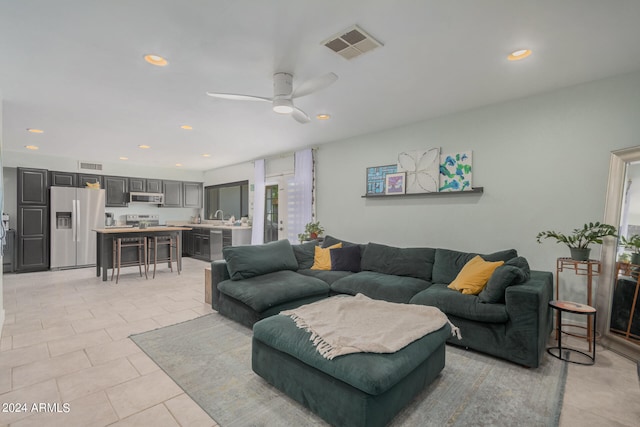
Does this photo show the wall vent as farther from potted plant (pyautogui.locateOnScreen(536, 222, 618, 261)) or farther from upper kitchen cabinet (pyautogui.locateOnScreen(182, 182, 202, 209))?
potted plant (pyautogui.locateOnScreen(536, 222, 618, 261))

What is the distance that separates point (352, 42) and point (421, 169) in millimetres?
2309

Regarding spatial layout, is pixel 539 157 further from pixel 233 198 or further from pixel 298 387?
pixel 233 198

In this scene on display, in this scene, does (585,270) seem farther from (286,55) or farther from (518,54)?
(286,55)

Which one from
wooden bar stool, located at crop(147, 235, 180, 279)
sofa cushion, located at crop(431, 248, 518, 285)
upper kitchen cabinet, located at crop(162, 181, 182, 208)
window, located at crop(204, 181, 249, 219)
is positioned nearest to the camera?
sofa cushion, located at crop(431, 248, 518, 285)

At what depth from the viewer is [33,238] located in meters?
6.09

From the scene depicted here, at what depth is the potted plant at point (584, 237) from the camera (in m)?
→ 2.69

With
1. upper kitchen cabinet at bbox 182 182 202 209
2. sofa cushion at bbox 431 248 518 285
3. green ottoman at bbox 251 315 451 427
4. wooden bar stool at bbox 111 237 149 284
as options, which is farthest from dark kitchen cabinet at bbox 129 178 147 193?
sofa cushion at bbox 431 248 518 285

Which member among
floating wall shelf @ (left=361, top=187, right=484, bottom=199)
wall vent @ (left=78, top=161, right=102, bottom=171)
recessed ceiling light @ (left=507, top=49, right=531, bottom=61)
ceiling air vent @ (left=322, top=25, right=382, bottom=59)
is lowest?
floating wall shelf @ (left=361, top=187, right=484, bottom=199)

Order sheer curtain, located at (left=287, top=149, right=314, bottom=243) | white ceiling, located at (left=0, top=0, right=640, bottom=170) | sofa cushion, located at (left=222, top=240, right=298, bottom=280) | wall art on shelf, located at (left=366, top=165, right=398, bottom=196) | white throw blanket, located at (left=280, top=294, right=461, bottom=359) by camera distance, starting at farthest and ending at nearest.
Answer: sheer curtain, located at (left=287, top=149, right=314, bottom=243) < wall art on shelf, located at (left=366, top=165, right=398, bottom=196) < sofa cushion, located at (left=222, top=240, right=298, bottom=280) < white ceiling, located at (left=0, top=0, right=640, bottom=170) < white throw blanket, located at (left=280, top=294, right=461, bottom=359)

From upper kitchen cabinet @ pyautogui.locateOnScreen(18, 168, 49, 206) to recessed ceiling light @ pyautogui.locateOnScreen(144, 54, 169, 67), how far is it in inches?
221

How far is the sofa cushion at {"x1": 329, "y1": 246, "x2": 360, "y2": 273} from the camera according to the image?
13.5ft

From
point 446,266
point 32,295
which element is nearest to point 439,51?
point 446,266

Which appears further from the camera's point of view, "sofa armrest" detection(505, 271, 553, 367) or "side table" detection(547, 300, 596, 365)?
"side table" detection(547, 300, 596, 365)

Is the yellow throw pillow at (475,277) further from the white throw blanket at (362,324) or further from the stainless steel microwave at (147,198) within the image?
the stainless steel microwave at (147,198)
